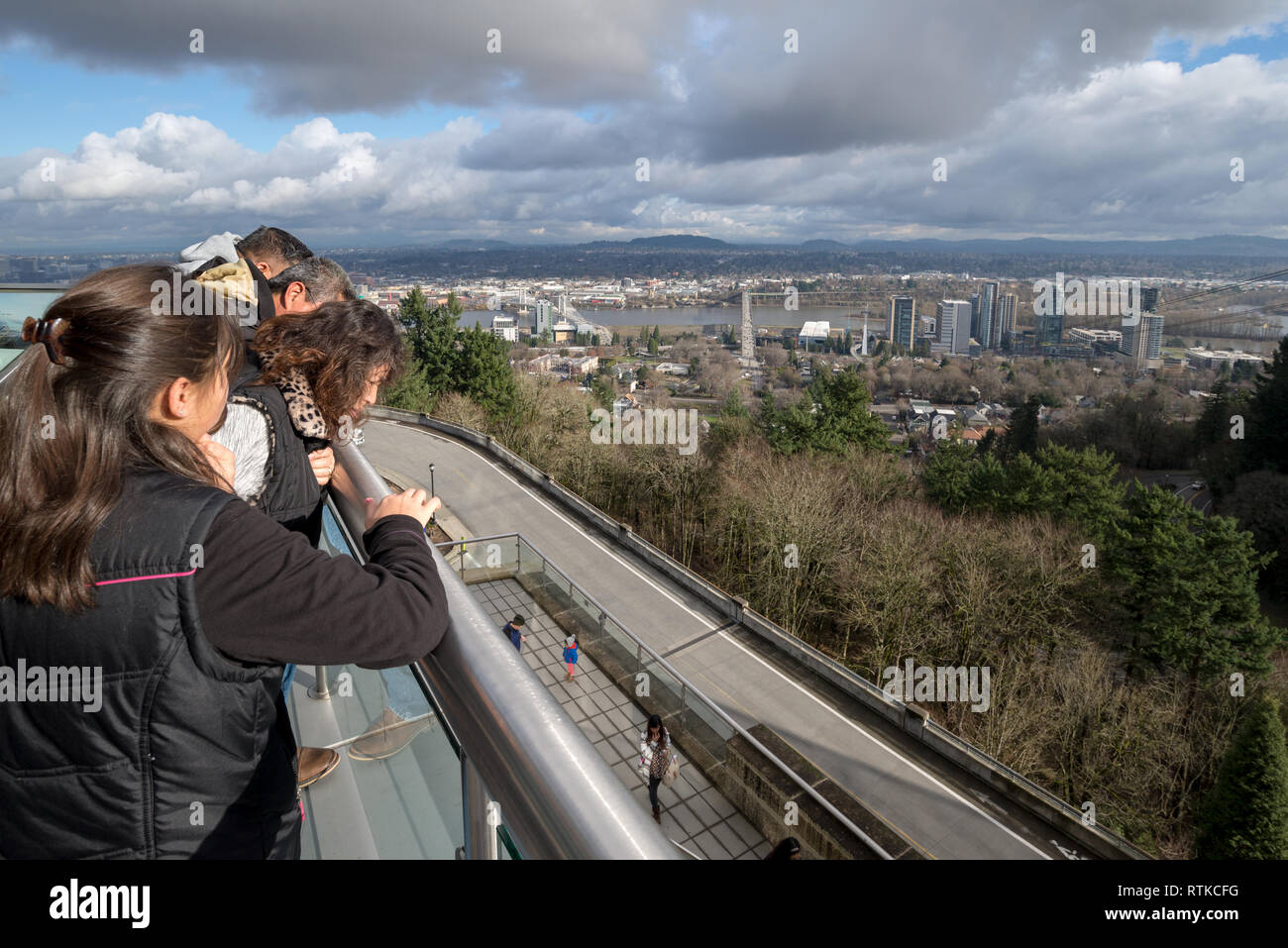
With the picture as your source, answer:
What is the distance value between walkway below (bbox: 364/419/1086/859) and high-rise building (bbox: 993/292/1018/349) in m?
69.5

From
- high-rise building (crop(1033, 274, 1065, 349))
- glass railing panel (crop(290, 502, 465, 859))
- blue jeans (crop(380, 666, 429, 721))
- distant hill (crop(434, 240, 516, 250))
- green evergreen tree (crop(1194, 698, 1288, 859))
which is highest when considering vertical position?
distant hill (crop(434, 240, 516, 250))

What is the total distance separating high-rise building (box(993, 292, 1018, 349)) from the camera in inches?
3051

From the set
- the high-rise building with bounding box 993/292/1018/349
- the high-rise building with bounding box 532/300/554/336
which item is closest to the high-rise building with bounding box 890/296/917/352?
the high-rise building with bounding box 993/292/1018/349

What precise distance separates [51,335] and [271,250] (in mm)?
2681

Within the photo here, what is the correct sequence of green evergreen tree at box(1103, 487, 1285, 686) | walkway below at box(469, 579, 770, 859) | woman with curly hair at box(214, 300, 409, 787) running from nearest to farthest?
woman with curly hair at box(214, 300, 409, 787) → walkway below at box(469, 579, 770, 859) → green evergreen tree at box(1103, 487, 1285, 686)

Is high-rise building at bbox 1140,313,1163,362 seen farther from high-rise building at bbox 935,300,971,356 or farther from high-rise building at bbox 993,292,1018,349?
high-rise building at bbox 935,300,971,356

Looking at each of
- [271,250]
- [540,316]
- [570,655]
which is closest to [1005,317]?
[540,316]

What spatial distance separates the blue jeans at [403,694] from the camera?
1.61 m

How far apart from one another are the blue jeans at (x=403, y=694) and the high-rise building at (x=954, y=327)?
264ft

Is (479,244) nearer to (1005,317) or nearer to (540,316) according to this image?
(540,316)

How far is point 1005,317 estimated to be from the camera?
78062 millimetres
